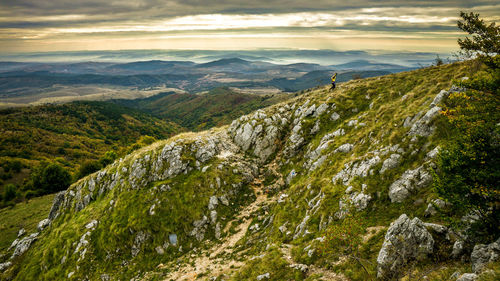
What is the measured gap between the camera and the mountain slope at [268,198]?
2133cm

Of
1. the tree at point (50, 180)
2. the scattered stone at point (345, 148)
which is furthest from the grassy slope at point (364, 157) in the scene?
the tree at point (50, 180)

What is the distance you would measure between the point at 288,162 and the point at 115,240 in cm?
3565

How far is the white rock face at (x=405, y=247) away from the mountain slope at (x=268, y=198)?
151 mm

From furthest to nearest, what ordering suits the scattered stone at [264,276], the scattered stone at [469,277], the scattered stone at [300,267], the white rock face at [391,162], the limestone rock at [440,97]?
the limestone rock at [440,97] < the white rock face at [391,162] < the scattered stone at [264,276] < the scattered stone at [300,267] < the scattered stone at [469,277]

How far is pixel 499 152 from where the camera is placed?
13891mm

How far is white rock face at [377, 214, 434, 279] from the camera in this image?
14883 mm

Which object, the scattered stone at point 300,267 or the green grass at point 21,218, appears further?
the green grass at point 21,218

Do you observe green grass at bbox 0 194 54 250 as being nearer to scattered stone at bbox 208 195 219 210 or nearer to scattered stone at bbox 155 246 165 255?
scattered stone at bbox 155 246 165 255

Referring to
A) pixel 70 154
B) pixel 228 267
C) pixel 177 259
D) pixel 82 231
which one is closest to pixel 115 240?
pixel 82 231

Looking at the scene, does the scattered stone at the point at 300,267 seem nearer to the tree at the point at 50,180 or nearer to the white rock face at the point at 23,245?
the white rock face at the point at 23,245

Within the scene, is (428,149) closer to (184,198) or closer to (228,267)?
(228,267)

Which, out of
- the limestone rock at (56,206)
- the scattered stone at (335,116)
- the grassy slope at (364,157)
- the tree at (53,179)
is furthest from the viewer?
the tree at (53,179)

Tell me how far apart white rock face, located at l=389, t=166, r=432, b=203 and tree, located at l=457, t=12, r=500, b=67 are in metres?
10.3

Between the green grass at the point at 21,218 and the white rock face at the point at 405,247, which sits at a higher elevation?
the white rock face at the point at 405,247
